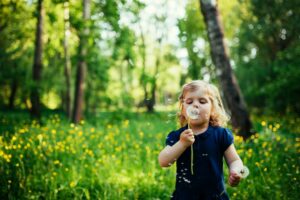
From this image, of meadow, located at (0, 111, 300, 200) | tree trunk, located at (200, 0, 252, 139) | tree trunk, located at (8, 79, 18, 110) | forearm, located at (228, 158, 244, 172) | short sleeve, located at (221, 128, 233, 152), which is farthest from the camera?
tree trunk, located at (8, 79, 18, 110)

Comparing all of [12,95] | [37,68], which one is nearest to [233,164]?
[37,68]

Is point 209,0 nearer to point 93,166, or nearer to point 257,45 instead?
point 93,166

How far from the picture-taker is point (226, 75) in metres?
7.08

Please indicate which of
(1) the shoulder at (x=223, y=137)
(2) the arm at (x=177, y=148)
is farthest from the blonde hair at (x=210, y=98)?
(2) the arm at (x=177, y=148)

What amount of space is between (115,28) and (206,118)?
452 cm

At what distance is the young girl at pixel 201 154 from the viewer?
7.50 feet

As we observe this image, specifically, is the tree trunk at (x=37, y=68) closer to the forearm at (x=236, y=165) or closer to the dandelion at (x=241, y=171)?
the forearm at (x=236, y=165)

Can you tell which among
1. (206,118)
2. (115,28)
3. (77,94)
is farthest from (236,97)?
(77,94)

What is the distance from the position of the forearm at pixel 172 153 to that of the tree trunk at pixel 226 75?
5.03 metres

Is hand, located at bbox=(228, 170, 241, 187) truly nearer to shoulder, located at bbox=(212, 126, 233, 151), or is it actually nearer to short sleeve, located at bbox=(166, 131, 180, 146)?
shoulder, located at bbox=(212, 126, 233, 151)

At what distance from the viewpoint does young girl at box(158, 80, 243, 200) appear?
2285 millimetres

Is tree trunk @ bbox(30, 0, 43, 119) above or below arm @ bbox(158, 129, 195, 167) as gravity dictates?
above

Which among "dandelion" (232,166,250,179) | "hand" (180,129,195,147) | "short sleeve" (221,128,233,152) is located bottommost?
"dandelion" (232,166,250,179)

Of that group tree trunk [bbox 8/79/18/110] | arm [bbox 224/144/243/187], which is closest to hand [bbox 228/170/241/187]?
arm [bbox 224/144/243/187]
